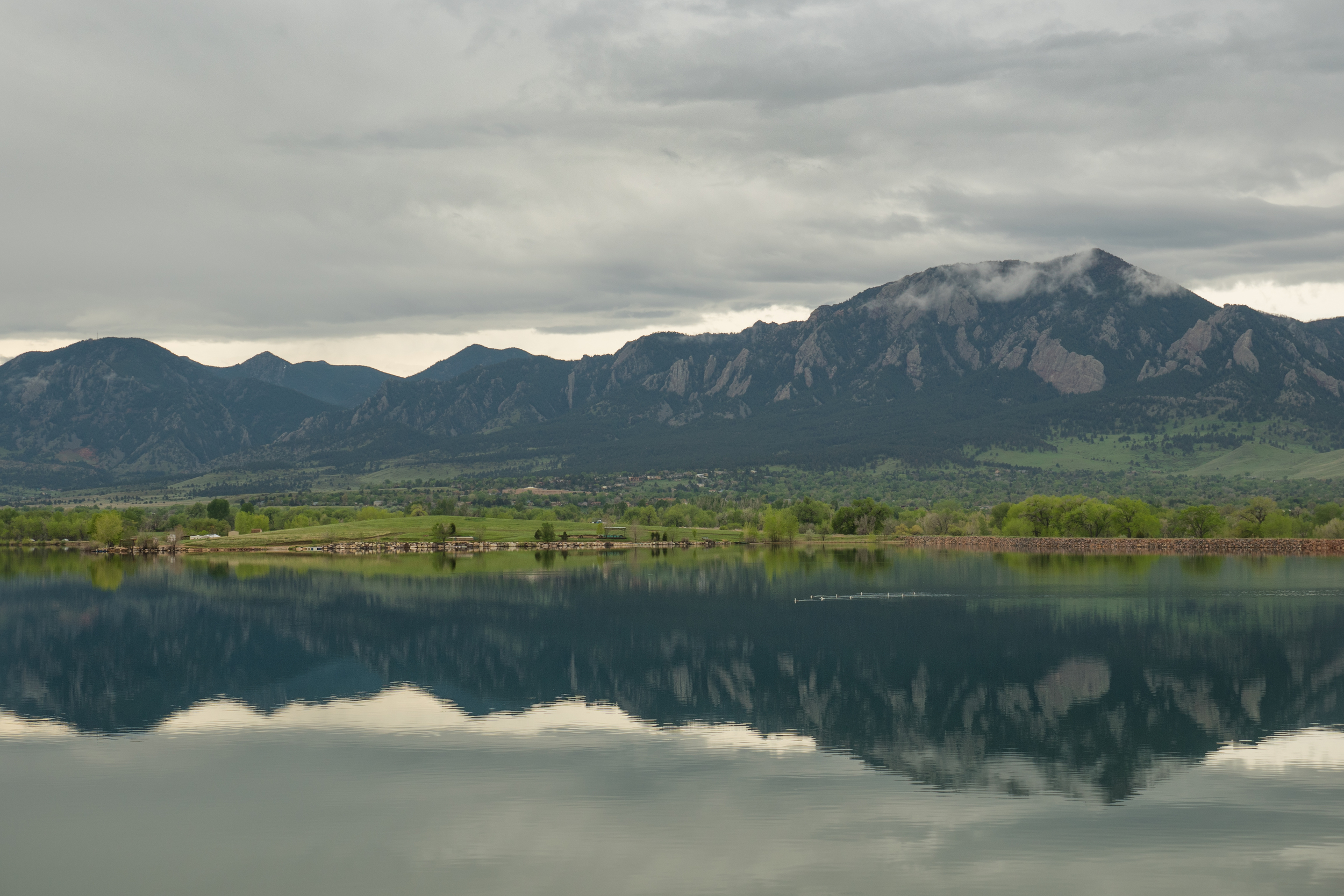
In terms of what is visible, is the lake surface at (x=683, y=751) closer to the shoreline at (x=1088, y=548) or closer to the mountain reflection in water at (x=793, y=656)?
the mountain reflection in water at (x=793, y=656)

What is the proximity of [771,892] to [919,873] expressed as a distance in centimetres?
362

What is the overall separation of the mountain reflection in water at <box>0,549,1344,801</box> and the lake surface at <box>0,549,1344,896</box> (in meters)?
0.31

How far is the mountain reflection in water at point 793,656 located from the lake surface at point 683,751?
1.03ft

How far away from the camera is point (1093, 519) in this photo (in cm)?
19738

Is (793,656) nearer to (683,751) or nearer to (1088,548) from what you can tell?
(683,751)

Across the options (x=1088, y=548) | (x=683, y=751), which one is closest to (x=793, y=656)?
(x=683, y=751)

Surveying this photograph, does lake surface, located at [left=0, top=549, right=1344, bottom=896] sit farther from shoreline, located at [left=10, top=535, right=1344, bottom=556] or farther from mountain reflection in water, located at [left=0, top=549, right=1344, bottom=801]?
shoreline, located at [left=10, top=535, right=1344, bottom=556]

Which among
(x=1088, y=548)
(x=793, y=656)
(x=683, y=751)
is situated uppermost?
(x=683, y=751)

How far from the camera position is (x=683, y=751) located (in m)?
39.6

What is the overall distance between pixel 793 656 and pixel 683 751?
2406 cm

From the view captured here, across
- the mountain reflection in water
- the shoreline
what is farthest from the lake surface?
the shoreline

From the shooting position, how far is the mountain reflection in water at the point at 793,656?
139 feet

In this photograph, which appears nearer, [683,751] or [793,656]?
[683,751]

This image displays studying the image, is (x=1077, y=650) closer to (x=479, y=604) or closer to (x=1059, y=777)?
(x=1059, y=777)
